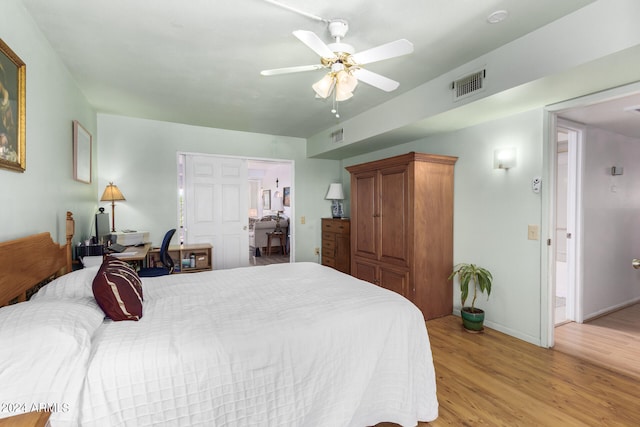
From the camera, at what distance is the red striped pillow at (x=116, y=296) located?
4.96 feet

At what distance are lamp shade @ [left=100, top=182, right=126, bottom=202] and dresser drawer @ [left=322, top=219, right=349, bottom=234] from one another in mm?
3079

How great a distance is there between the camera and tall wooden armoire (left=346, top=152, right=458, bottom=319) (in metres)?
3.30

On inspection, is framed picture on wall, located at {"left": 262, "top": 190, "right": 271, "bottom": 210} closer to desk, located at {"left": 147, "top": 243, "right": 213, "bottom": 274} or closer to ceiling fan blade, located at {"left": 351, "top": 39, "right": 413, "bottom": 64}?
desk, located at {"left": 147, "top": 243, "right": 213, "bottom": 274}

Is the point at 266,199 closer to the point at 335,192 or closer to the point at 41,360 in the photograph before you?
the point at 335,192

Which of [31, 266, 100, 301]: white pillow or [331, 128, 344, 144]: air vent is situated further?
[331, 128, 344, 144]: air vent

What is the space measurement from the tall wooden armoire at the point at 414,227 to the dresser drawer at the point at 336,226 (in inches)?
37.1

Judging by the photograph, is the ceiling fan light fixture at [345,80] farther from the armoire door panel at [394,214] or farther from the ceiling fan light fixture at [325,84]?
the armoire door panel at [394,214]

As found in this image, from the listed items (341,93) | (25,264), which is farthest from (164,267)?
(341,93)

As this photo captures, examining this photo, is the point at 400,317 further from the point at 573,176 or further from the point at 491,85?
the point at 573,176

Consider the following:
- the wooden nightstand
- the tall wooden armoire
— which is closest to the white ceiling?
the tall wooden armoire

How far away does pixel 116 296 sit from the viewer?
5.02 feet

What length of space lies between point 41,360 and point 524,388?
2791mm

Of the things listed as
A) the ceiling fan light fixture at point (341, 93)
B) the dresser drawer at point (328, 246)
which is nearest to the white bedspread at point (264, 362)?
the ceiling fan light fixture at point (341, 93)

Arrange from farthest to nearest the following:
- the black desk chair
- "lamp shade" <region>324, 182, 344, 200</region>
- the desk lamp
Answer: "lamp shade" <region>324, 182, 344, 200</region> → the desk lamp → the black desk chair
